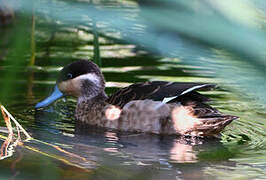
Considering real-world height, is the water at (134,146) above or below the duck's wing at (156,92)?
below

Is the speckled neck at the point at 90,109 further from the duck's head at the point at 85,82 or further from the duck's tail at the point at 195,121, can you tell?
the duck's tail at the point at 195,121

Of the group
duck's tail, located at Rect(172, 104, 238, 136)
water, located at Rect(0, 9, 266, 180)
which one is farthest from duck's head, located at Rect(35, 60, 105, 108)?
duck's tail, located at Rect(172, 104, 238, 136)

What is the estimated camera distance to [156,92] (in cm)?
593

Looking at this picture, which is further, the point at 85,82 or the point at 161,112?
the point at 85,82

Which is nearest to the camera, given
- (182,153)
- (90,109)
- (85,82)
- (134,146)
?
(182,153)

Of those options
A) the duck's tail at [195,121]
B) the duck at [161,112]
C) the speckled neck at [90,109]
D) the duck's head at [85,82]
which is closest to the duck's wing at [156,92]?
the duck at [161,112]

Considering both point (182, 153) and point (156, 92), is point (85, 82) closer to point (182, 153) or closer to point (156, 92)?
point (156, 92)

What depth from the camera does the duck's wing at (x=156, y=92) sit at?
5.70 meters

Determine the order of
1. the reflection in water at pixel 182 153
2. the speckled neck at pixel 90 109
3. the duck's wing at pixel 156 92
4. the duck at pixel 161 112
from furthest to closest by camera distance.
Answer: the speckled neck at pixel 90 109 < the duck at pixel 161 112 < the duck's wing at pixel 156 92 < the reflection in water at pixel 182 153

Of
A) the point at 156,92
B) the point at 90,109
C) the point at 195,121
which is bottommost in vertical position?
the point at 90,109

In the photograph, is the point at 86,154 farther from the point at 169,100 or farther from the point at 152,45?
the point at 152,45

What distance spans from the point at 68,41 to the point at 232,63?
275 millimetres

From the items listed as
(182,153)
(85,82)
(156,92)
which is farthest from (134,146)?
(85,82)

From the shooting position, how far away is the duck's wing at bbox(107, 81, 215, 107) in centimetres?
570
